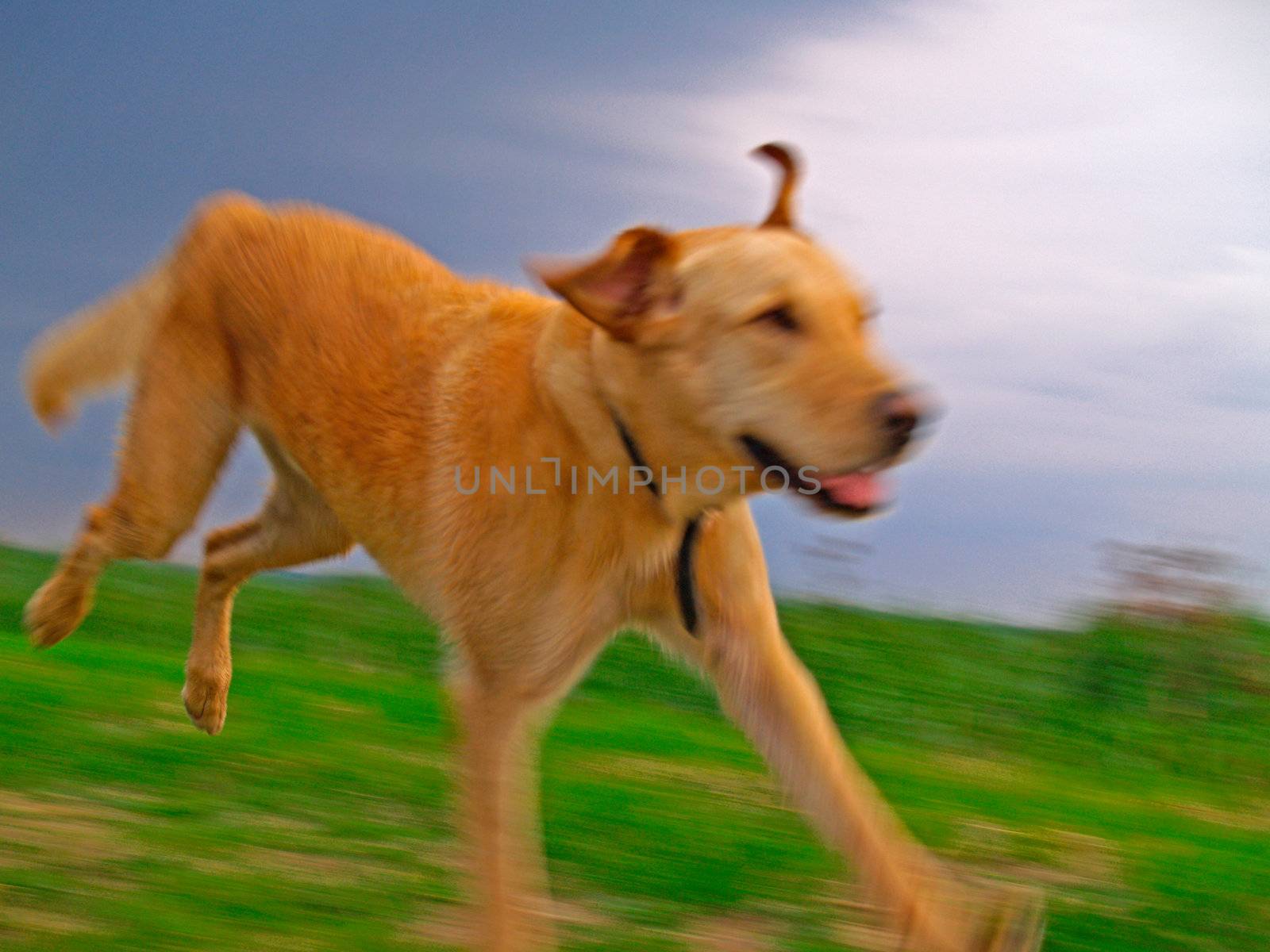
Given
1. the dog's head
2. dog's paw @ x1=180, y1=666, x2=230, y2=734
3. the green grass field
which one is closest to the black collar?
the dog's head

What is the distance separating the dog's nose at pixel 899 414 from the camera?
3129mm

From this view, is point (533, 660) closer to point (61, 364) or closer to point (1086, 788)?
point (61, 364)

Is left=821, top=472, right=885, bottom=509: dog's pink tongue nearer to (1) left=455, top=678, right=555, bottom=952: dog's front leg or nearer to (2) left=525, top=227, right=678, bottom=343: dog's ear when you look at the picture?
(2) left=525, top=227, right=678, bottom=343: dog's ear

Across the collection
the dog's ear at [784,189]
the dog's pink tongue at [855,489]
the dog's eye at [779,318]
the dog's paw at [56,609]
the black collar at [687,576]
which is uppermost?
the dog's ear at [784,189]

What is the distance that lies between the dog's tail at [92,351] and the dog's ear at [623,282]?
7.19 feet

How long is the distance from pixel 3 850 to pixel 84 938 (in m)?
0.70

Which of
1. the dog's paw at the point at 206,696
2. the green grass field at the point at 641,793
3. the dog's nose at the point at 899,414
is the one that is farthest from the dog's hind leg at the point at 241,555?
the dog's nose at the point at 899,414

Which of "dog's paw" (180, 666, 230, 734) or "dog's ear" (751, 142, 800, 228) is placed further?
"dog's paw" (180, 666, 230, 734)

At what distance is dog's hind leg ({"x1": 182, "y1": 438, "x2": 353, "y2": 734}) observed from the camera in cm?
504

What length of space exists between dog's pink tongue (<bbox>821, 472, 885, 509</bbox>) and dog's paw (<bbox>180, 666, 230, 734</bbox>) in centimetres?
271

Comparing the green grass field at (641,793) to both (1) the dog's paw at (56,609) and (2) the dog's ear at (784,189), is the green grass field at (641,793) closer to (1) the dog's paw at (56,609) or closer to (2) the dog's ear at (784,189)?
(1) the dog's paw at (56,609)

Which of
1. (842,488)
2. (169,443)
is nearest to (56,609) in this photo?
(169,443)

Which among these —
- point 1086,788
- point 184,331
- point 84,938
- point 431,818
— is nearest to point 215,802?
point 431,818

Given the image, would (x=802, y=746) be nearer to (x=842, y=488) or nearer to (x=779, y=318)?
(x=842, y=488)
